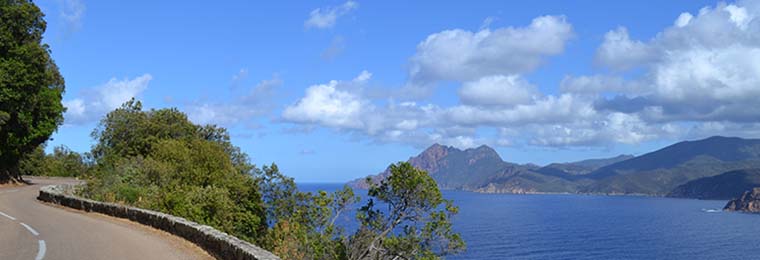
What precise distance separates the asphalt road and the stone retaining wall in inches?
9.6

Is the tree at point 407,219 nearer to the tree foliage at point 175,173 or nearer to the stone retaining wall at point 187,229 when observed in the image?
the tree foliage at point 175,173

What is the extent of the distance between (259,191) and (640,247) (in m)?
80.7

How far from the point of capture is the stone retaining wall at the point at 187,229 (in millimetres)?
12898

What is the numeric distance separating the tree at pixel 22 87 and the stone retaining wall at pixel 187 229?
13381 millimetres

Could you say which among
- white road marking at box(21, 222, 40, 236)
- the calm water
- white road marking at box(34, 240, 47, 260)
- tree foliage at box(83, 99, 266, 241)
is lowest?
the calm water

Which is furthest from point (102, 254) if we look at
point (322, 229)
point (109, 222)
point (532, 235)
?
point (532, 235)

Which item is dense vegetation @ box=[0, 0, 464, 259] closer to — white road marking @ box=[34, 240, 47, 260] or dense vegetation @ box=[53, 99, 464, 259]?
dense vegetation @ box=[53, 99, 464, 259]

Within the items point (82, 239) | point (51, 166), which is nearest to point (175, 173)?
point (82, 239)

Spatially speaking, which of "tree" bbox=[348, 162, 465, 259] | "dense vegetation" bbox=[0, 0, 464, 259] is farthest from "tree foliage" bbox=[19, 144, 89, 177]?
"tree" bbox=[348, 162, 465, 259]

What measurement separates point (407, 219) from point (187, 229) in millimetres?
27043

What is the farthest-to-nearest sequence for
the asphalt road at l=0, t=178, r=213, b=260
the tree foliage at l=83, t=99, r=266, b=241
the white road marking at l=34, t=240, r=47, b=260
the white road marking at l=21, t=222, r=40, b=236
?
the tree foliage at l=83, t=99, r=266, b=241, the white road marking at l=21, t=222, r=40, b=236, the asphalt road at l=0, t=178, r=213, b=260, the white road marking at l=34, t=240, r=47, b=260

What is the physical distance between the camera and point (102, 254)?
14.5 m

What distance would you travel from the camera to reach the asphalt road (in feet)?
47.5

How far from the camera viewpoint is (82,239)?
17.1 metres
